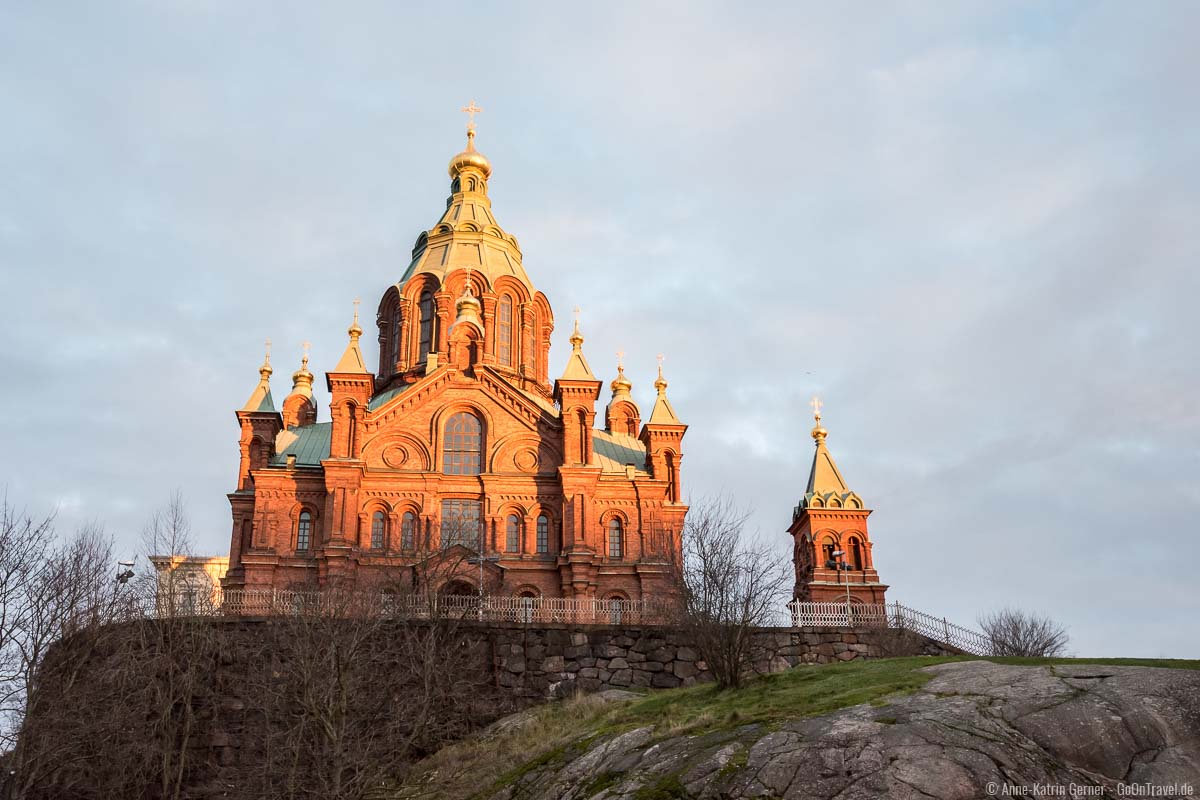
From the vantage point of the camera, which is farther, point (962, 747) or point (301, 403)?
point (301, 403)

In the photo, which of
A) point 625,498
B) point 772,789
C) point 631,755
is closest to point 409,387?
point 625,498

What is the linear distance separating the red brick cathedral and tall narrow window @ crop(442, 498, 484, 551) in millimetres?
72

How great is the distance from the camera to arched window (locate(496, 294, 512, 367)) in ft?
174

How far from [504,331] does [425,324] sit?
3.79 metres

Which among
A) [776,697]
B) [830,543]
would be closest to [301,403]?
[830,543]

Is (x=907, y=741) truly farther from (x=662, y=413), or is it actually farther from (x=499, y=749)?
(x=662, y=413)

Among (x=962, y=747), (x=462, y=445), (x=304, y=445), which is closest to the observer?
(x=962, y=747)

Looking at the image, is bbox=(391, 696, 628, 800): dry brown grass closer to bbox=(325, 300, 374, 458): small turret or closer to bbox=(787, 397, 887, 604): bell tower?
bbox=(325, 300, 374, 458): small turret

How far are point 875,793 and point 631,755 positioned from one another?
514 centimetres

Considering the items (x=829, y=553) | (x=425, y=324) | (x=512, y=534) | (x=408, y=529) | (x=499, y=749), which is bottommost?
(x=499, y=749)

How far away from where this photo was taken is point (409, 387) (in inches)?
1751

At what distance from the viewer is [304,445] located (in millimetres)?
46750

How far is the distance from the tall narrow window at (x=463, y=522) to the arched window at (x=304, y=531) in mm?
5152

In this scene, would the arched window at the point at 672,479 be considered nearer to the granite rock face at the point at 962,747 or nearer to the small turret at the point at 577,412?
the small turret at the point at 577,412
